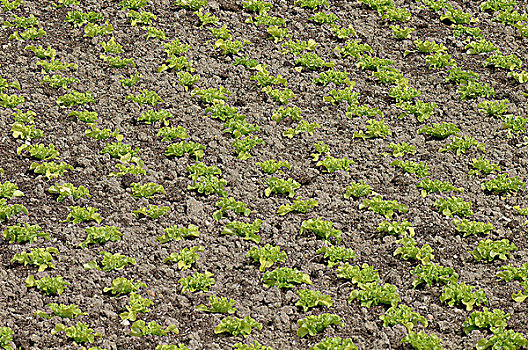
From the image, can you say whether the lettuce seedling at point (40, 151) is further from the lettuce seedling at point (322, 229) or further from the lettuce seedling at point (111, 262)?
the lettuce seedling at point (322, 229)

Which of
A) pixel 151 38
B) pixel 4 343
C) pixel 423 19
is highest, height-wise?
pixel 423 19

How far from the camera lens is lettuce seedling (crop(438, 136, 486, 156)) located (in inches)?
308

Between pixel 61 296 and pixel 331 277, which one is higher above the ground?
pixel 331 277

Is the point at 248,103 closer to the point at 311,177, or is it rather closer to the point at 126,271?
the point at 311,177

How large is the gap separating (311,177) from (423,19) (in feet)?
12.4

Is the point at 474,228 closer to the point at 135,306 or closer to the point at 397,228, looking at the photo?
the point at 397,228

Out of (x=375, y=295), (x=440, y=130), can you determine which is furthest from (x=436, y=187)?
(x=375, y=295)

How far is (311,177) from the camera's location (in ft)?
24.4

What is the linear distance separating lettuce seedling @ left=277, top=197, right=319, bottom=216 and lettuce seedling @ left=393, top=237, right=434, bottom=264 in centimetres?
100

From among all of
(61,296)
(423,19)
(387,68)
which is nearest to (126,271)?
(61,296)

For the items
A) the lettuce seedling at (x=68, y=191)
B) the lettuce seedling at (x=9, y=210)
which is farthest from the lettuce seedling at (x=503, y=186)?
the lettuce seedling at (x=9, y=210)

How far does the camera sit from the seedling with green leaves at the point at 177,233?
657cm

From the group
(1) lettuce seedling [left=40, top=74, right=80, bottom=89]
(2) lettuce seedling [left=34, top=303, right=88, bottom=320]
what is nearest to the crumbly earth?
(2) lettuce seedling [left=34, top=303, right=88, bottom=320]

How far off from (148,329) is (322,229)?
1.94 meters
